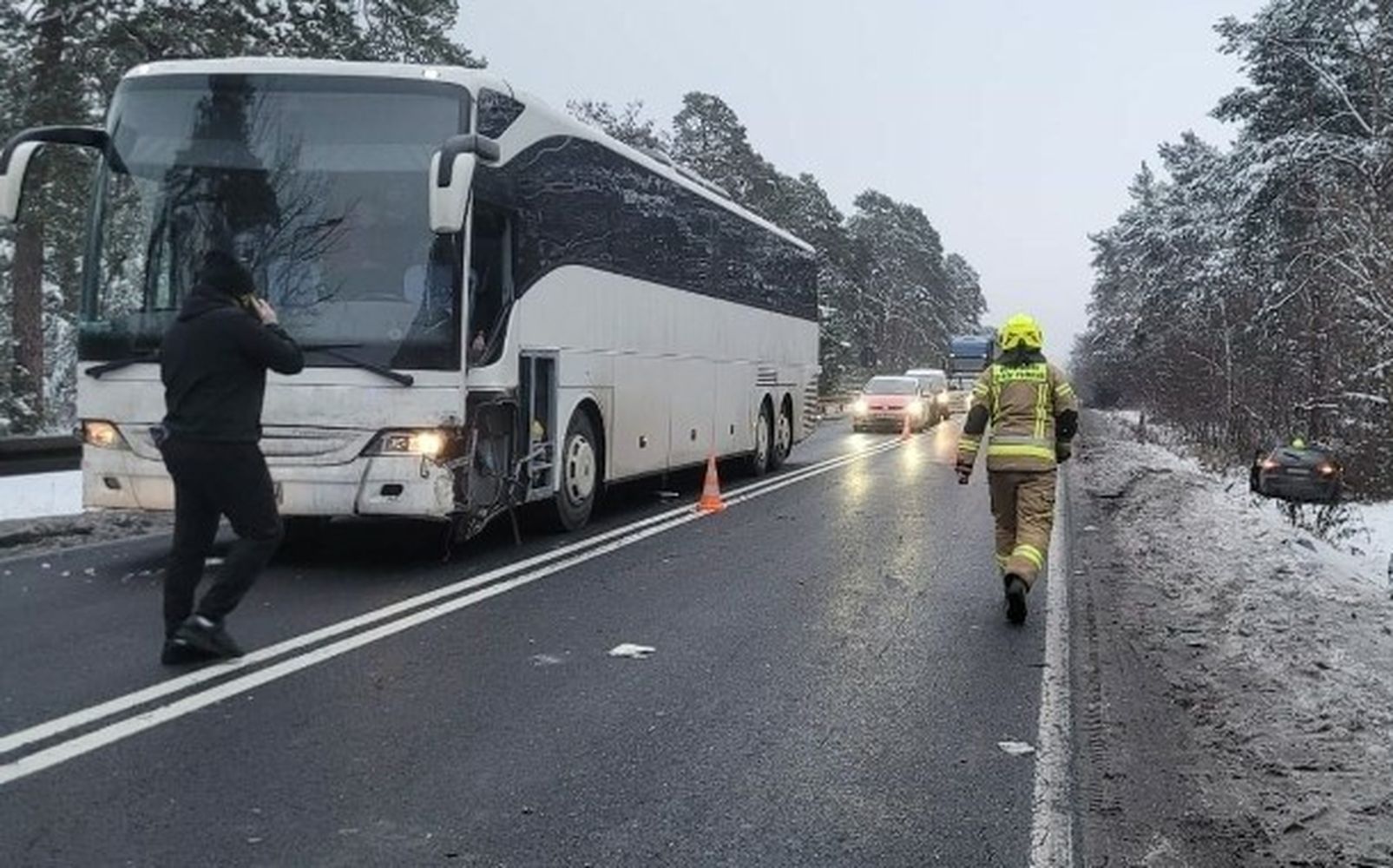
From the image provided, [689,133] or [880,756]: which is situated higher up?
[689,133]

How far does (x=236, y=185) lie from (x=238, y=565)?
3669 millimetres

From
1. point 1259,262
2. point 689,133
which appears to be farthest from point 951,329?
point 1259,262

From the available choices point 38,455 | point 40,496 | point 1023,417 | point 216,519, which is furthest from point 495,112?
point 38,455

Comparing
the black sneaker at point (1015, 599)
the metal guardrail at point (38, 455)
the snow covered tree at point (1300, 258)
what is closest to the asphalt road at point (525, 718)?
the black sneaker at point (1015, 599)

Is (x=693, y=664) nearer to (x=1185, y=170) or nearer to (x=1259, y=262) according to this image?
(x=1259, y=262)

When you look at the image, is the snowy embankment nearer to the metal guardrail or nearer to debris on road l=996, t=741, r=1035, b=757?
debris on road l=996, t=741, r=1035, b=757

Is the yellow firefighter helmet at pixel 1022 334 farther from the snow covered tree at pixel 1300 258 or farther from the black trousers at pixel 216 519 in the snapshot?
the snow covered tree at pixel 1300 258

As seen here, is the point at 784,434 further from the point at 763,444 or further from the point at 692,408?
the point at 692,408

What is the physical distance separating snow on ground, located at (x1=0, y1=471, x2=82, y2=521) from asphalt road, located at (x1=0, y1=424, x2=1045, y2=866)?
122 inches

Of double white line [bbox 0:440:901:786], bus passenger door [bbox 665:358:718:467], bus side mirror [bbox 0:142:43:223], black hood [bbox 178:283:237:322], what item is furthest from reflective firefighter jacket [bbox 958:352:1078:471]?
bus side mirror [bbox 0:142:43:223]

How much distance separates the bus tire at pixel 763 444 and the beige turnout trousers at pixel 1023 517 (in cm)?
1019

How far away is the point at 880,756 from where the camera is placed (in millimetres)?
4816

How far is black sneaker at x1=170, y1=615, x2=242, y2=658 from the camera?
19.3 ft

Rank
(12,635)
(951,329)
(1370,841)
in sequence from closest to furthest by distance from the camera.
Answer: (1370,841)
(12,635)
(951,329)
